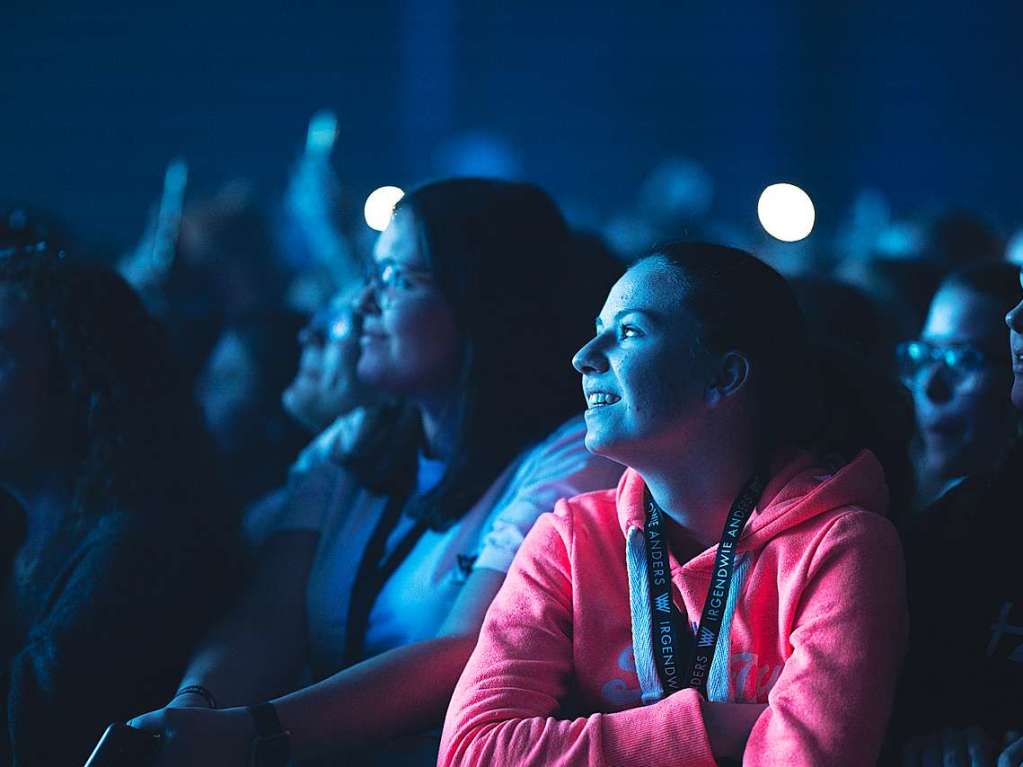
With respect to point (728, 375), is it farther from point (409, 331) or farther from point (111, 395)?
point (111, 395)

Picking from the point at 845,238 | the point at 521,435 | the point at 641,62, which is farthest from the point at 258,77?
the point at 521,435

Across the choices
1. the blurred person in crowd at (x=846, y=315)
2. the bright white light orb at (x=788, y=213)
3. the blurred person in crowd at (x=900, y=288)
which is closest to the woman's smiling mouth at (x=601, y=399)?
the blurred person in crowd at (x=846, y=315)

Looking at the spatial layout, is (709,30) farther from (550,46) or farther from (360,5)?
(360,5)

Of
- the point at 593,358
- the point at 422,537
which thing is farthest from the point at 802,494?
the point at 422,537

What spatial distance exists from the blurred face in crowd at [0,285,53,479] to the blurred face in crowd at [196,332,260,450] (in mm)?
1376

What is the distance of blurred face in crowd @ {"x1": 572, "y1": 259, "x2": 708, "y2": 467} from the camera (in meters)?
1.74

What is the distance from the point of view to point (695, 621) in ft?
5.48

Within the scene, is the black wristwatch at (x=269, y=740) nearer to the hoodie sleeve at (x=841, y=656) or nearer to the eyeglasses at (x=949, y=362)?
the hoodie sleeve at (x=841, y=656)

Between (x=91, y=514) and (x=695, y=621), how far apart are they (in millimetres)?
1359

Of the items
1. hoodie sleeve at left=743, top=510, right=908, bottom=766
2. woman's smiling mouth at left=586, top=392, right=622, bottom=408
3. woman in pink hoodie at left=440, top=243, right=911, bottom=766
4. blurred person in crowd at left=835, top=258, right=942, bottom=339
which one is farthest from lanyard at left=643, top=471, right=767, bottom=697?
blurred person in crowd at left=835, top=258, right=942, bottom=339

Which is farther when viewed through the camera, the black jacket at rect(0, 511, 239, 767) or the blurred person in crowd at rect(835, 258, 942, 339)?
the blurred person in crowd at rect(835, 258, 942, 339)

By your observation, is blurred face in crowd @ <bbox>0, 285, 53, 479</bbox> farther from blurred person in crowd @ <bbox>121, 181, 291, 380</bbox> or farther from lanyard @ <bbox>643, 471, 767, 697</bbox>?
blurred person in crowd @ <bbox>121, 181, 291, 380</bbox>

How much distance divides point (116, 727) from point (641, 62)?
7.41 metres

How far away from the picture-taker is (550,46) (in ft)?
27.4
